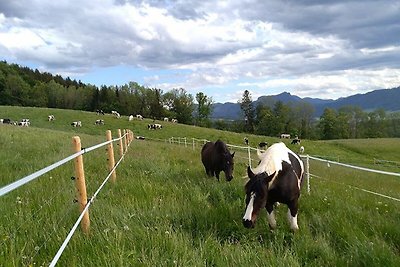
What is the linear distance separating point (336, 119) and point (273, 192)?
105 meters

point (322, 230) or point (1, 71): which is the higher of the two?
point (1, 71)

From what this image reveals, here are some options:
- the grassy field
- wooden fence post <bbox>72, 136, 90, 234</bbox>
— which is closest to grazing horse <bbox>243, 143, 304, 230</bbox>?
the grassy field

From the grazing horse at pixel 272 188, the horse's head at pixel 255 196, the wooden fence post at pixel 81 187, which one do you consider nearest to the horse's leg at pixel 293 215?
the grazing horse at pixel 272 188

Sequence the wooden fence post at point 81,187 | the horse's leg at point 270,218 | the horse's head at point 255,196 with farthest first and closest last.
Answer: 1. the horse's leg at point 270,218
2. the horse's head at point 255,196
3. the wooden fence post at point 81,187

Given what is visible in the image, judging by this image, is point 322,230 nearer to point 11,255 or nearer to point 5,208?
point 11,255

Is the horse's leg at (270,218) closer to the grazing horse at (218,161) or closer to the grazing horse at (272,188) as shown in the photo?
the grazing horse at (272,188)

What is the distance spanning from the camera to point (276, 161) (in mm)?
6414

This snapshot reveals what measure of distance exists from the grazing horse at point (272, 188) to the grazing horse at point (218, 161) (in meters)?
3.81

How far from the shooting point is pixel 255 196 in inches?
215

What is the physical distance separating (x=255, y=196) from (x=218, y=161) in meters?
5.49

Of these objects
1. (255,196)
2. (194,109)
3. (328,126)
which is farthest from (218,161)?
(194,109)

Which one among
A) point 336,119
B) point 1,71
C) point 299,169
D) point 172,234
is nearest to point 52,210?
point 172,234

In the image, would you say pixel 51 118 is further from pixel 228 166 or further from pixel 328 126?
pixel 328 126

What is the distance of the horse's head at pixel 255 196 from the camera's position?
5203 millimetres
